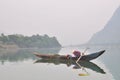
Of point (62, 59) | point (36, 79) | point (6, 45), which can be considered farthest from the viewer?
point (6, 45)

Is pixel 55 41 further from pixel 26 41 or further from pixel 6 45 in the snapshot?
pixel 6 45

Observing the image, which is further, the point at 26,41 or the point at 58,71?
the point at 26,41

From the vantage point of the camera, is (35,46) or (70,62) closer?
(70,62)

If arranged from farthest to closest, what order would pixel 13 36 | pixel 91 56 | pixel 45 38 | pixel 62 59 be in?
pixel 45 38 → pixel 13 36 → pixel 62 59 → pixel 91 56

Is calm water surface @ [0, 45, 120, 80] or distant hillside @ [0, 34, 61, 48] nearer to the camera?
calm water surface @ [0, 45, 120, 80]

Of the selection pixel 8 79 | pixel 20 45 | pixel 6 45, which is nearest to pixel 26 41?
pixel 20 45

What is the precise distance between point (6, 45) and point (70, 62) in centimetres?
7040

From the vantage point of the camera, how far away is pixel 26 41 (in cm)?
11269

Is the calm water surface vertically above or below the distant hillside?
below

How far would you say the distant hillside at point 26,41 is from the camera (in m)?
100

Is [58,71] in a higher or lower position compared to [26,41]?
lower

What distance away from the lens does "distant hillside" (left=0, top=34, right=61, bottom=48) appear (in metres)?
100

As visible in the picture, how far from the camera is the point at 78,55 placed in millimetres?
28812

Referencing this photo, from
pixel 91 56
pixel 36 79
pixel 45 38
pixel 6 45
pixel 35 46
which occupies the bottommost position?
pixel 36 79
